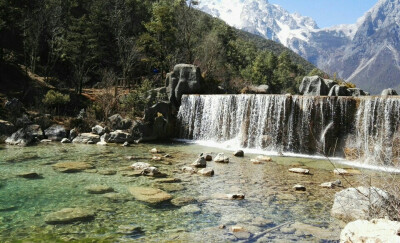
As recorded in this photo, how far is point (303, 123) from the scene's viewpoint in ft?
52.7

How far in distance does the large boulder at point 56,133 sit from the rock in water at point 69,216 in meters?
11.5

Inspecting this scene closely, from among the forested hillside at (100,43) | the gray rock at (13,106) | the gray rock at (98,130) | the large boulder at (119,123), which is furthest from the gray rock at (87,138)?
the forested hillside at (100,43)

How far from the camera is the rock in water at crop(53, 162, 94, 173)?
9.70 m

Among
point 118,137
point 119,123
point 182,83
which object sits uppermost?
point 182,83

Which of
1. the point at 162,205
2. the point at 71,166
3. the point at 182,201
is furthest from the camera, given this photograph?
the point at 71,166

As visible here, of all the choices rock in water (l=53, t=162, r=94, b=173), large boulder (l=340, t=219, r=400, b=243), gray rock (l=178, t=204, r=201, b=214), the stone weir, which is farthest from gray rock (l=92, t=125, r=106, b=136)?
large boulder (l=340, t=219, r=400, b=243)

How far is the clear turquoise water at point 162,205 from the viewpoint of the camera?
17.0 ft

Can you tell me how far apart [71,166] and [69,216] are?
15.3ft

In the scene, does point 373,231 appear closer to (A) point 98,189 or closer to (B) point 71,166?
(A) point 98,189

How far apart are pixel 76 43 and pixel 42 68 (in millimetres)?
6227

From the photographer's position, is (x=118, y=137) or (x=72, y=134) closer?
(x=118, y=137)

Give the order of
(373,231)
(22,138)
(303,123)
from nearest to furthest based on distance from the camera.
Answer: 1. (373,231)
2. (22,138)
3. (303,123)

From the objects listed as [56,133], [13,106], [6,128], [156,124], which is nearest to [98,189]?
[56,133]

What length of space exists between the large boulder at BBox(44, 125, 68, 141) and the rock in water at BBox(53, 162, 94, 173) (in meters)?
6.68
